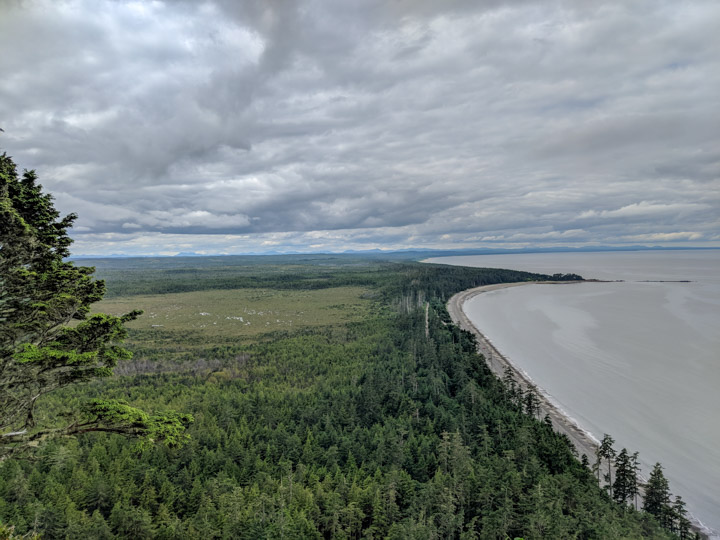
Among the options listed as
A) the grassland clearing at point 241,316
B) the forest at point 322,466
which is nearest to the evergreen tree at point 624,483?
the forest at point 322,466

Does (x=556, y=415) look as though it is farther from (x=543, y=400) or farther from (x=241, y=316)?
(x=241, y=316)

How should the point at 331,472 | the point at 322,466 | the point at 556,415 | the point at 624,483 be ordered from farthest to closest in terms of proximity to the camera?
the point at 556,415
the point at 322,466
the point at 331,472
the point at 624,483

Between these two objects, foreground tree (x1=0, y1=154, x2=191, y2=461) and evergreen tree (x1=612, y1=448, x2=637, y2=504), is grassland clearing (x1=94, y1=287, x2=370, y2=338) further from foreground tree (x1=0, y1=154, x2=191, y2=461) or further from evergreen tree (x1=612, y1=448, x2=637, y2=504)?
foreground tree (x1=0, y1=154, x2=191, y2=461)

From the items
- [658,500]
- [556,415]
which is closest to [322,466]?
[658,500]

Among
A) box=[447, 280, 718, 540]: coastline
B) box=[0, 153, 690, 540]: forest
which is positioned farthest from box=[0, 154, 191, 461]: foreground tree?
box=[447, 280, 718, 540]: coastline

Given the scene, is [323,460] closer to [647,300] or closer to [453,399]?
[453,399]

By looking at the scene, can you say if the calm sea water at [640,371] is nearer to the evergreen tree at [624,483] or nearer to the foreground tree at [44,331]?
the evergreen tree at [624,483]

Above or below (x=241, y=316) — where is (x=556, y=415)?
below

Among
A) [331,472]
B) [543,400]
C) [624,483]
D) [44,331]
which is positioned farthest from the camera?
[543,400]
